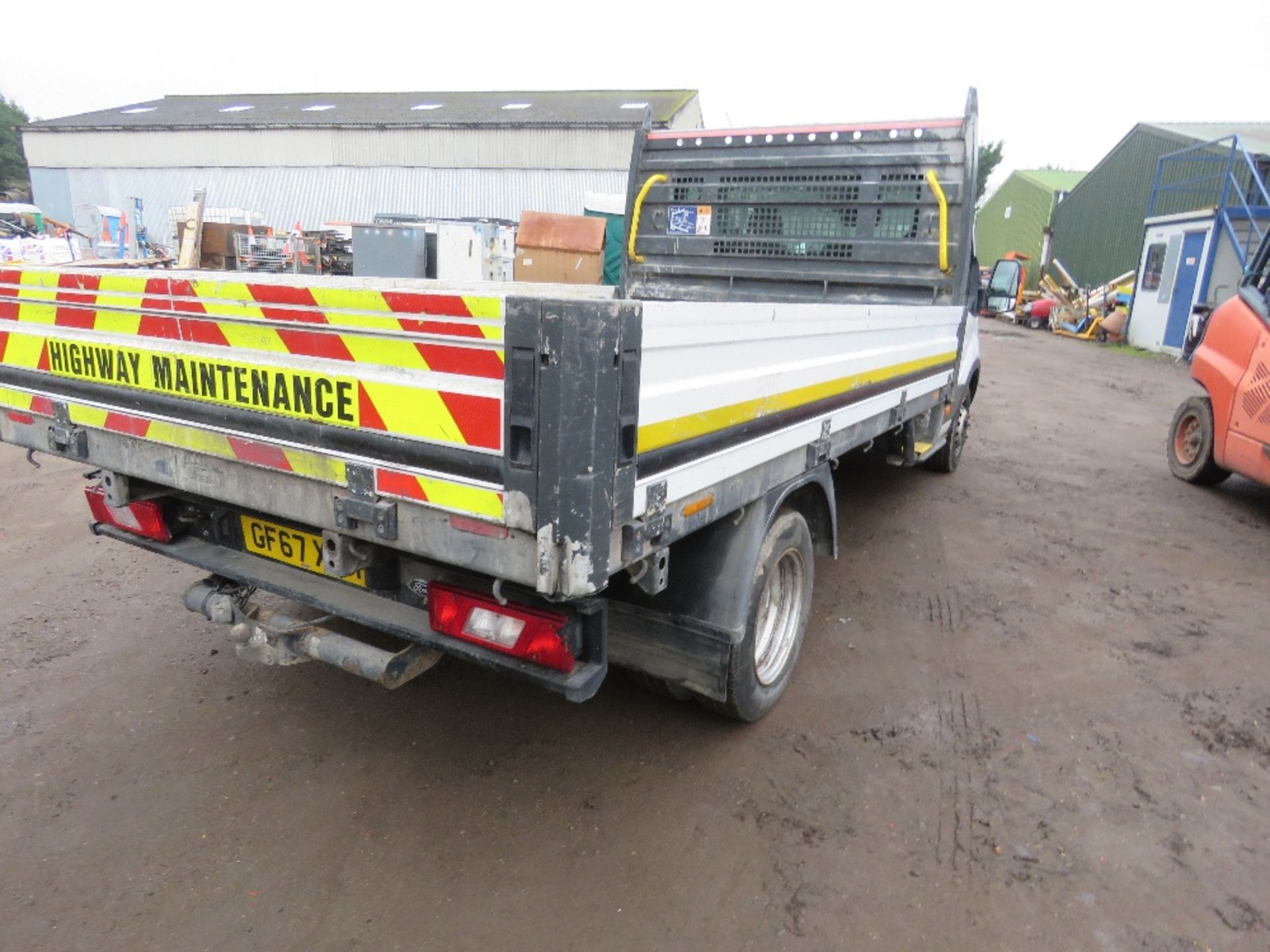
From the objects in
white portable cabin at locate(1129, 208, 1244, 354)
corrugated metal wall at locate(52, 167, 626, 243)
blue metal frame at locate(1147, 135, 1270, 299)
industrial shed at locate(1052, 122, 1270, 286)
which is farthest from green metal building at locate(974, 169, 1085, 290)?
corrugated metal wall at locate(52, 167, 626, 243)

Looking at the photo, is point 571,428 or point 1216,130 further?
point 1216,130

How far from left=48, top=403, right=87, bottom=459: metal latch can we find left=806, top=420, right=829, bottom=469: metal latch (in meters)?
2.65

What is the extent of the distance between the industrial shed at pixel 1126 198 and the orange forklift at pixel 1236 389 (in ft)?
56.4

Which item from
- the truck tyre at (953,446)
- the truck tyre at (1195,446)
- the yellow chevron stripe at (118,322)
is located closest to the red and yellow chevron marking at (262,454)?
the yellow chevron stripe at (118,322)

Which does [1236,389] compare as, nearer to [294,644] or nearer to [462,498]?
[462,498]

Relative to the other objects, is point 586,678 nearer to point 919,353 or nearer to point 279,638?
point 279,638

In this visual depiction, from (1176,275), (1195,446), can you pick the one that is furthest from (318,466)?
(1176,275)

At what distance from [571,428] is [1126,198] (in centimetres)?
3017

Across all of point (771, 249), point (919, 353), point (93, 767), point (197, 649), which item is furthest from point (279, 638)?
point (771, 249)

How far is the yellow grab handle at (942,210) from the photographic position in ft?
15.4

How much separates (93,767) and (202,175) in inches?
1380

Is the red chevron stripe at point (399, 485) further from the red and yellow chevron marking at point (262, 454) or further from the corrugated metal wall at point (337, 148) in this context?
the corrugated metal wall at point (337, 148)

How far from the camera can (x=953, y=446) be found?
7129 millimetres

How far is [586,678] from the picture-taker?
2.30 metres
